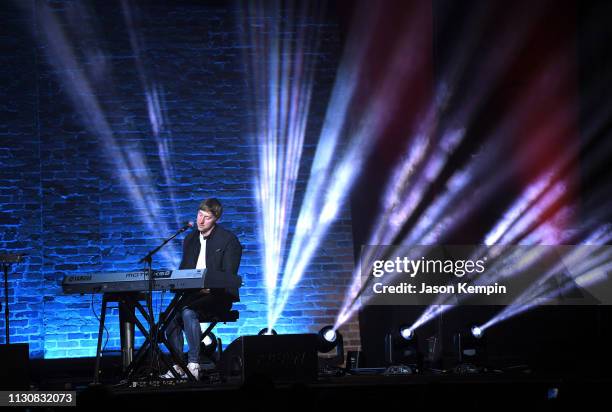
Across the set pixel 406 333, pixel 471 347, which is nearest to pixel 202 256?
pixel 406 333

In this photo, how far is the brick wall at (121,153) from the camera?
7.22m

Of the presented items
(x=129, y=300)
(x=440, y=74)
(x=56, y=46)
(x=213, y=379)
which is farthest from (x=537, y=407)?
(x=56, y=46)

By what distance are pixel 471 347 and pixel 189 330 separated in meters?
2.23

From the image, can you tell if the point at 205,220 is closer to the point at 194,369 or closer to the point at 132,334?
the point at 132,334

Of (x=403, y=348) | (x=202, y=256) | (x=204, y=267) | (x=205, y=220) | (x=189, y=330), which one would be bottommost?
(x=403, y=348)

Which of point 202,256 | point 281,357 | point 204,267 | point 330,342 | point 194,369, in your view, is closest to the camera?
point 281,357

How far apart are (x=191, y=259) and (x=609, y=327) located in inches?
135

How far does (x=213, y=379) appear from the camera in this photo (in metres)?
5.79

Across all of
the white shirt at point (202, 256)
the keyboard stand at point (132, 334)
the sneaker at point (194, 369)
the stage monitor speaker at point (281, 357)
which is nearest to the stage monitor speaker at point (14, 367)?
the keyboard stand at point (132, 334)

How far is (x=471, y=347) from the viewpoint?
6590 millimetres

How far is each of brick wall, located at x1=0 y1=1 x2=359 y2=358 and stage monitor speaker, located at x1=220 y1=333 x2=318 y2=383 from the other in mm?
2072

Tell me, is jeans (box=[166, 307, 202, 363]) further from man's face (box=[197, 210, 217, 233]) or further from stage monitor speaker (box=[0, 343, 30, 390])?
stage monitor speaker (box=[0, 343, 30, 390])

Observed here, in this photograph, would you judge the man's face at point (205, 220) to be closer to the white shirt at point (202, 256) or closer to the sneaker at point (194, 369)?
the white shirt at point (202, 256)

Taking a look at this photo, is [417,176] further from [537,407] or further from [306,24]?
[537,407]
